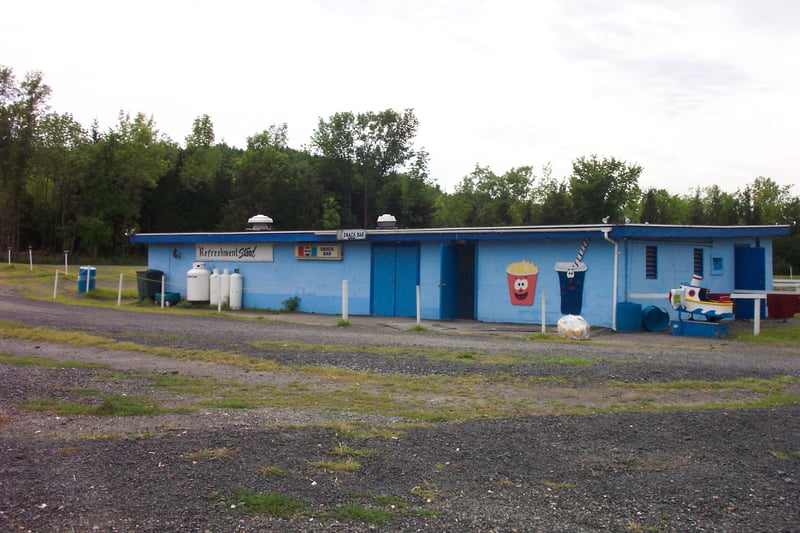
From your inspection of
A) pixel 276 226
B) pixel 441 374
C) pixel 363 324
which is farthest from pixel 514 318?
pixel 276 226

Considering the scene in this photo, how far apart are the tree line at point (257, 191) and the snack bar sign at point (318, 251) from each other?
3622 cm

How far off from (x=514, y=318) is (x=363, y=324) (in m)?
4.26

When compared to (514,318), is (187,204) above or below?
above

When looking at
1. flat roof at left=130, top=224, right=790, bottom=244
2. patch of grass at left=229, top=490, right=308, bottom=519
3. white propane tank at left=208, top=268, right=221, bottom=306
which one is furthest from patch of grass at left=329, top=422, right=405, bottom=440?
white propane tank at left=208, top=268, right=221, bottom=306

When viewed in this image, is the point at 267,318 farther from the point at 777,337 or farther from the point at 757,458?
the point at 757,458

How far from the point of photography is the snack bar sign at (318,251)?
2373 cm

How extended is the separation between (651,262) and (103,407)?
600 inches

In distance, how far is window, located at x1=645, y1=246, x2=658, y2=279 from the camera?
19266 millimetres

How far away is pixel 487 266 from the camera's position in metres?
21.3

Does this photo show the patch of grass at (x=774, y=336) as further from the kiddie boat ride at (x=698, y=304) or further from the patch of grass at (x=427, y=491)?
the patch of grass at (x=427, y=491)

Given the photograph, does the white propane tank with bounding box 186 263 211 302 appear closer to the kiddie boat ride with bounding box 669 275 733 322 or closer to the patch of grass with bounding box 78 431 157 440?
the kiddie boat ride with bounding box 669 275 733 322

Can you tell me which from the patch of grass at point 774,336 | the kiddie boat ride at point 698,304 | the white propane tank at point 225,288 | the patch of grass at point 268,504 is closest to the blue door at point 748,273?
the patch of grass at point 774,336

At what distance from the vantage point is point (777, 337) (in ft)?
54.4

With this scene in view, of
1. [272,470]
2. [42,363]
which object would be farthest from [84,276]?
[272,470]
